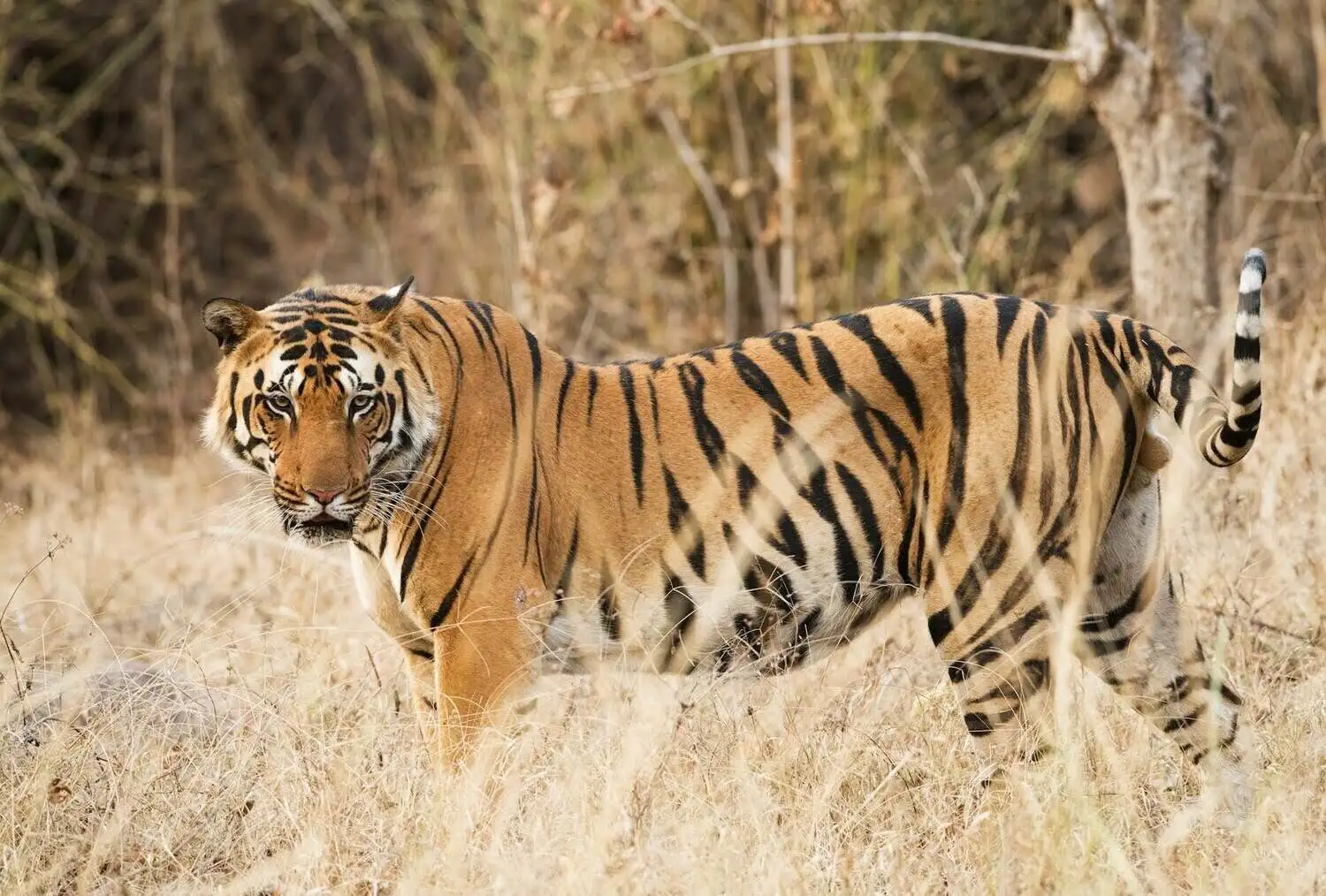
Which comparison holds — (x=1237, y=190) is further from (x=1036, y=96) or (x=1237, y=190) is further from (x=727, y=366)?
(x=727, y=366)

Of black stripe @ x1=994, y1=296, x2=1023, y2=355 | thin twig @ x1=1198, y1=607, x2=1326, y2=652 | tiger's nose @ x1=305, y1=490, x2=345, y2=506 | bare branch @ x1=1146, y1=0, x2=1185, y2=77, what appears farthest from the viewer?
bare branch @ x1=1146, y1=0, x2=1185, y2=77

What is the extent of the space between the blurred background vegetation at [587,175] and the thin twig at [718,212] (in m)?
0.02

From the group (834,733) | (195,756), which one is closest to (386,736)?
(195,756)

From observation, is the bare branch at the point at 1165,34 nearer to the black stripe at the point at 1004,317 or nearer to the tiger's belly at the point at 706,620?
the black stripe at the point at 1004,317

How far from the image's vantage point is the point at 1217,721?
3805 millimetres

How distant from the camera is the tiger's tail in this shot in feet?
11.1

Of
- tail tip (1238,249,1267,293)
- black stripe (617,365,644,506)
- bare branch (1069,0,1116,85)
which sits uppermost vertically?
bare branch (1069,0,1116,85)

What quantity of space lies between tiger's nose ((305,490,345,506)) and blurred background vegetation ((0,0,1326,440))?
3.20 metres

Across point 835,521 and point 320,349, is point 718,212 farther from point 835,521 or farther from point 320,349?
point 320,349

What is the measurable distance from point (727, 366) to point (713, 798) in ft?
3.68

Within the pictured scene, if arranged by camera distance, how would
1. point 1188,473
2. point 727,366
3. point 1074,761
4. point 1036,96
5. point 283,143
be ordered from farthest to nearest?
point 283,143 → point 1036,96 → point 1188,473 → point 727,366 → point 1074,761

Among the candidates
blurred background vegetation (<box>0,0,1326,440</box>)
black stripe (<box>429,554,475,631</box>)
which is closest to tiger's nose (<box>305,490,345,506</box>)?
black stripe (<box>429,554,475,631</box>)

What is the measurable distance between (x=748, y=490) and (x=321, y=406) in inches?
40.5

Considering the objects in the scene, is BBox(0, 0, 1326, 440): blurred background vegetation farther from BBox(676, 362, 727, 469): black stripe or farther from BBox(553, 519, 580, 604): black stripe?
BBox(553, 519, 580, 604): black stripe
